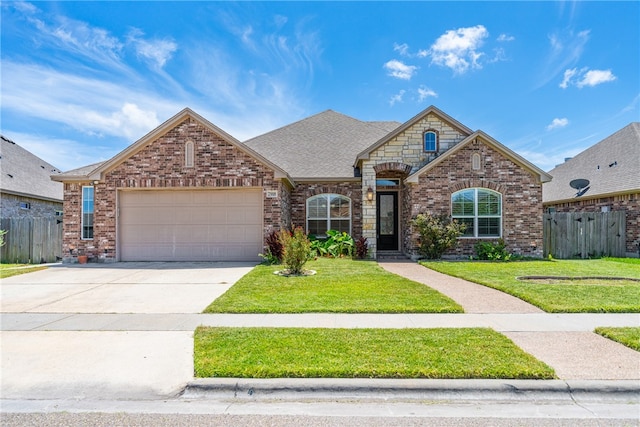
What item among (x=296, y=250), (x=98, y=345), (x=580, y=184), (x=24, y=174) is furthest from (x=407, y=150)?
(x=24, y=174)

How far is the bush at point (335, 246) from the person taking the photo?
14.8 m

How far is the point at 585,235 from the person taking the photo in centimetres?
1578

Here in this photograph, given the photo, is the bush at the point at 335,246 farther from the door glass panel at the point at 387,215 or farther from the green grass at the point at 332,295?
the green grass at the point at 332,295

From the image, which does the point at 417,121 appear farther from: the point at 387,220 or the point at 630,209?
the point at 630,209

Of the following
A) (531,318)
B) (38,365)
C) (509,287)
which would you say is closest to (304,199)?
(509,287)

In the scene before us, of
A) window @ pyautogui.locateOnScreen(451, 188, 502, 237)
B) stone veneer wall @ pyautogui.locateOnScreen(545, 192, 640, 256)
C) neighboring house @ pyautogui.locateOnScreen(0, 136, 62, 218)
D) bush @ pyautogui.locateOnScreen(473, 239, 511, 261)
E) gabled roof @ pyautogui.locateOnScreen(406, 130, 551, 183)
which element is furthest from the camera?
neighboring house @ pyautogui.locateOnScreen(0, 136, 62, 218)

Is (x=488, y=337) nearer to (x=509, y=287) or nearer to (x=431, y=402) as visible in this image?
(x=431, y=402)

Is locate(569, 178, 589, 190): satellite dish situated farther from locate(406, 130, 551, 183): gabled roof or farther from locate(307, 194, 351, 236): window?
locate(307, 194, 351, 236): window

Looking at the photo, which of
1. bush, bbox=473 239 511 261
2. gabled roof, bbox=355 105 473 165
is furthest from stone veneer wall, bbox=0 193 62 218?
bush, bbox=473 239 511 261

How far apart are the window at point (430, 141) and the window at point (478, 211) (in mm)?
2180

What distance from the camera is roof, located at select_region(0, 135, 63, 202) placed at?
18.0 metres

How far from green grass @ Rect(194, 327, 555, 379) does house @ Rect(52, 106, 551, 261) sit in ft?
28.5

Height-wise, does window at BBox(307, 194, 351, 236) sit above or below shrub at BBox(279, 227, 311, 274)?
above

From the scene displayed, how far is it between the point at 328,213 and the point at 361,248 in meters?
2.31
